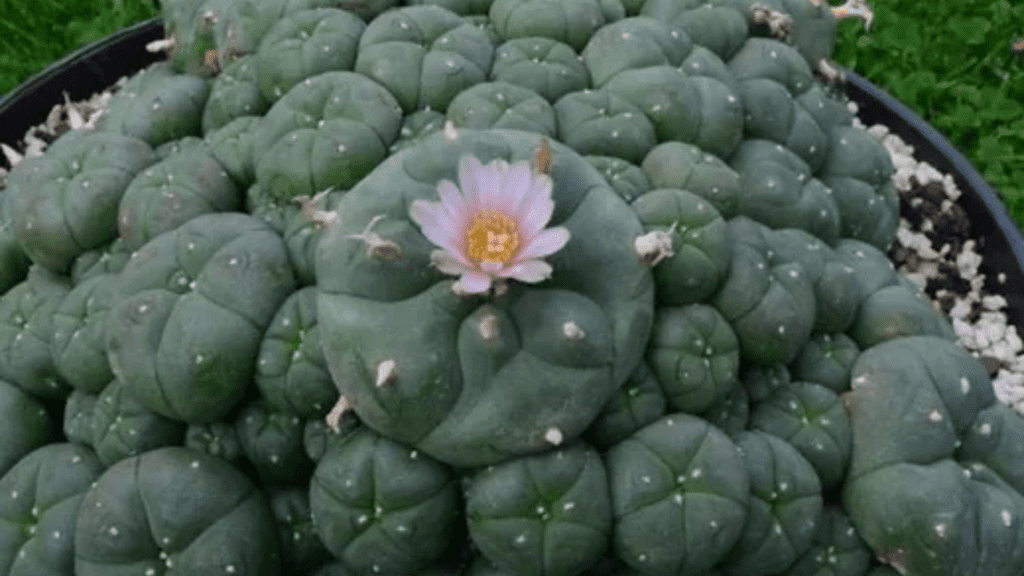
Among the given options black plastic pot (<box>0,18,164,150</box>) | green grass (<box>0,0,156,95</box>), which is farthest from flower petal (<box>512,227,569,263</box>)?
green grass (<box>0,0,156,95</box>)

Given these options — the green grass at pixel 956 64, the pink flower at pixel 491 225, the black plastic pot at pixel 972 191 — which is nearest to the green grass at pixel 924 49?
the green grass at pixel 956 64

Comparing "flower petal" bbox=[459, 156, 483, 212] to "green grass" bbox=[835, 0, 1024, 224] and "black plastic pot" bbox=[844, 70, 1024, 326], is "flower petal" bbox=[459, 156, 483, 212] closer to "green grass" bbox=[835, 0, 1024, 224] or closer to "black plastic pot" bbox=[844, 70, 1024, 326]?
"black plastic pot" bbox=[844, 70, 1024, 326]

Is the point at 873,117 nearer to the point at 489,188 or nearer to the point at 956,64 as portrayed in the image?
the point at 956,64

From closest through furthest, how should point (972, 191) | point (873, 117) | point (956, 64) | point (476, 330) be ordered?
point (476, 330) < point (972, 191) < point (873, 117) < point (956, 64)

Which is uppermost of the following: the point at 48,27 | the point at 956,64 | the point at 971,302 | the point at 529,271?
the point at 529,271

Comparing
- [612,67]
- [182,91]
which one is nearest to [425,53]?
[612,67]

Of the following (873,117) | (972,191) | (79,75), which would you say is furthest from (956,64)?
(79,75)

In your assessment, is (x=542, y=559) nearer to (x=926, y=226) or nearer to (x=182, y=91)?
(x=182, y=91)

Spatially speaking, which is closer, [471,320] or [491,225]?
[491,225]
